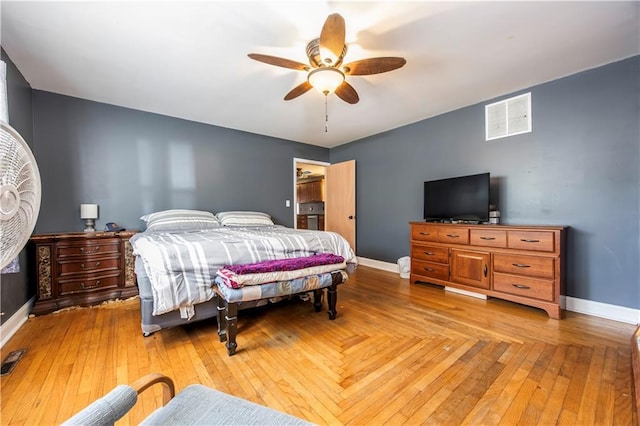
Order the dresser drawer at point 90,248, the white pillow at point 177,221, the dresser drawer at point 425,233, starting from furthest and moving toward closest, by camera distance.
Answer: the dresser drawer at point 425,233
the white pillow at point 177,221
the dresser drawer at point 90,248

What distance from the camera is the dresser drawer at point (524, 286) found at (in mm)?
2436

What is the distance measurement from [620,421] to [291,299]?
2.43 meters

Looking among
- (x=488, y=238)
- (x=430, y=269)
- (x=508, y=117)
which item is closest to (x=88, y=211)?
(x=430, y=269)

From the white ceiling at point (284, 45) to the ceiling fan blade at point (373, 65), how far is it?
224 mm

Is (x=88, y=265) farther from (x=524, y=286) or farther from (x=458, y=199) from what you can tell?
(x=524, y=286)

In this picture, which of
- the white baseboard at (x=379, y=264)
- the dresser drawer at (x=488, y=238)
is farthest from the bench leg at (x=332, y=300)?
the white baseboard at (x=379, y=264)

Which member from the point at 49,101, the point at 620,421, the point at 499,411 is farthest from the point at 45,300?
the point at 620,421

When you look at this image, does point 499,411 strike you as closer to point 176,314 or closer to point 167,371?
point 167,371

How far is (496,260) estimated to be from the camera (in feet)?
9.09

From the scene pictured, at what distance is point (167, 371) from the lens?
1.62 m

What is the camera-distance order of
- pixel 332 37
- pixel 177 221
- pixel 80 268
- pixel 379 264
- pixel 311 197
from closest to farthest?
pixel 332 37, pixel 80 268, pixel 177 221, pixel 379 264, pixel 311 197

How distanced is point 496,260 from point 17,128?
4.89m

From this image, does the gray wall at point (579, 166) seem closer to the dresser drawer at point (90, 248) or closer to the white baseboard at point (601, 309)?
the white baseboard at point (601, 309)

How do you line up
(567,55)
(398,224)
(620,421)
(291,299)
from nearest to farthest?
(620,421) < (567,55) < (291,299) < (398,224)
